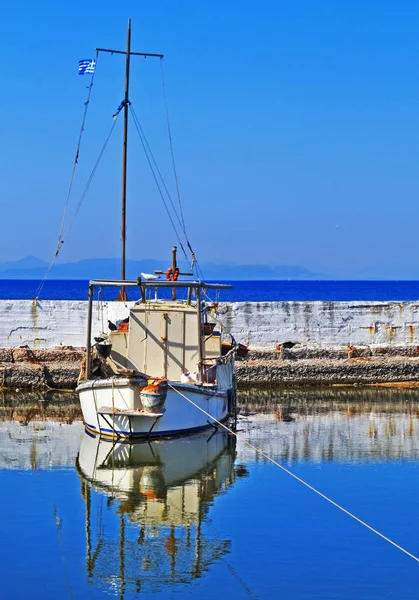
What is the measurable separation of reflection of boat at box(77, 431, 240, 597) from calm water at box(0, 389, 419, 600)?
2cm

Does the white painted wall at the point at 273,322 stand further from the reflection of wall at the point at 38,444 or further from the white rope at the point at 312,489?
the white rope at the point at 312,489

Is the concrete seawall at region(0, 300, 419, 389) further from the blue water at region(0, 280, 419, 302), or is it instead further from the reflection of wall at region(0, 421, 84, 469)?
the blue water at region(0, 280, 419, 302)

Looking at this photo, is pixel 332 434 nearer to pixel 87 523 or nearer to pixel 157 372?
pixel 157 372

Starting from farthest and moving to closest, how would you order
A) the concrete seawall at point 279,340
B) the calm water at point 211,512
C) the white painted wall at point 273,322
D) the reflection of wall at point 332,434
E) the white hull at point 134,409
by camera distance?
the white painted wall at point 273,322 < the concrete seawall at point 279,340 < the white hull at point 134,409 < the reflection of wall at point 332,434 < the calm water at point 211,512

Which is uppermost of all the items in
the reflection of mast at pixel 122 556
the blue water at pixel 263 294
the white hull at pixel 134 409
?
the blue water at pixel 263 294

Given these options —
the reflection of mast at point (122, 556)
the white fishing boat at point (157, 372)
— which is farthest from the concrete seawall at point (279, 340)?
the reflection of mast at point (122, 556)

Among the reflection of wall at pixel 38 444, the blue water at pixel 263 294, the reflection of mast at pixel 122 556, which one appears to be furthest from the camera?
the blue water at pixel 263 294

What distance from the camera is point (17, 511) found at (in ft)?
35.0

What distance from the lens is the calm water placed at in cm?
827

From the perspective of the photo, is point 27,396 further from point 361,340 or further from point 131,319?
point 361,340

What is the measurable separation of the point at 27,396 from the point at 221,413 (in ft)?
17.6

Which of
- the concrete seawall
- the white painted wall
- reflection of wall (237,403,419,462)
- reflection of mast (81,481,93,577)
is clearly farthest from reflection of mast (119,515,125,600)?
the white painted wall

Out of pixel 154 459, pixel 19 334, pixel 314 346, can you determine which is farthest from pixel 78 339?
pixel 154 459

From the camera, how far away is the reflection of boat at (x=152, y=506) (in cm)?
855
